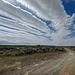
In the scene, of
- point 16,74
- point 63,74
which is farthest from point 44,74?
point 16,74

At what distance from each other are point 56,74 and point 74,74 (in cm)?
154

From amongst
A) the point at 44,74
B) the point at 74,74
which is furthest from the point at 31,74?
the point at 74,74

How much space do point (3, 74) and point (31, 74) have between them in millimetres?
2344

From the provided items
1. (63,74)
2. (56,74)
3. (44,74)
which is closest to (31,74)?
(44,74)

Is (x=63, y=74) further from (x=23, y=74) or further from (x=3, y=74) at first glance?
(x=3, y=74)

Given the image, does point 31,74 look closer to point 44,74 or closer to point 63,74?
point 44,74

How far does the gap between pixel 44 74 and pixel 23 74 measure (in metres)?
1.74

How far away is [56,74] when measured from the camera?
4574 mm

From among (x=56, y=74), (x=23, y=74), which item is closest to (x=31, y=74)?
(x=23, y=74)

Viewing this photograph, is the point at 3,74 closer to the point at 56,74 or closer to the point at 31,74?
the point at 31,74

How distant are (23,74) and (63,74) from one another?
11.1 feet

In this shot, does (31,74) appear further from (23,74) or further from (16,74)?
(16,74)

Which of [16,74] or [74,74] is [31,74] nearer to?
[16,74]

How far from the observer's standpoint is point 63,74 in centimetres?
458
